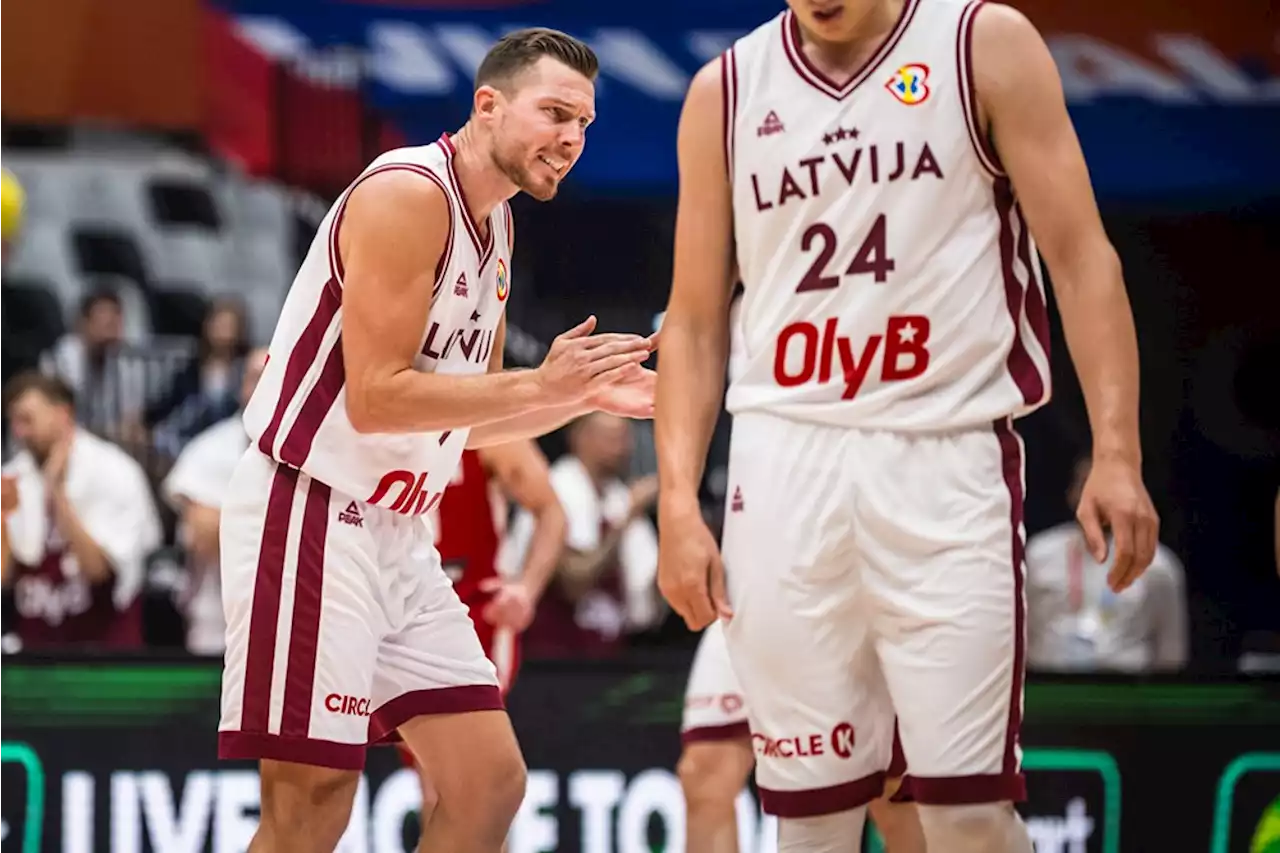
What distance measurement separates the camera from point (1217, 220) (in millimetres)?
11297

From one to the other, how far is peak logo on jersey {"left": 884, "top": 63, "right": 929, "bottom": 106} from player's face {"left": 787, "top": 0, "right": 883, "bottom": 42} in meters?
0.13

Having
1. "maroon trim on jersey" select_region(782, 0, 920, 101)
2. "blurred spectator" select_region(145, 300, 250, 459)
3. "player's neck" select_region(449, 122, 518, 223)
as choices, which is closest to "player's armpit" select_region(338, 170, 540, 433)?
"player's neck" select_region(449, 122, 518, 223)

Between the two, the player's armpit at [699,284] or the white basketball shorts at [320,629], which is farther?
the white basketball shorts at [320,629]

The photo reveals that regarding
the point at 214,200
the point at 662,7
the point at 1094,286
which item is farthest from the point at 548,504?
the point at 214,200

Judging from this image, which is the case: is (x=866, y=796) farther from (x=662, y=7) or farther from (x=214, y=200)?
(x=214, y=200)

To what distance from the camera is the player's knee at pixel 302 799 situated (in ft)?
14.1

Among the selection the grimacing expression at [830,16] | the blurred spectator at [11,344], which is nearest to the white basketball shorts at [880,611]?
the grimacing expression at [830,16]

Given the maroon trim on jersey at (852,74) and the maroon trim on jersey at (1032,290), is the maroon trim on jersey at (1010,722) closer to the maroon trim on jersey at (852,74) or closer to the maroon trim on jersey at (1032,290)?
the maroon trim on jersey at (1032,290)

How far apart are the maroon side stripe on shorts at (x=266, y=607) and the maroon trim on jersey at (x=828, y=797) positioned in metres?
1.24

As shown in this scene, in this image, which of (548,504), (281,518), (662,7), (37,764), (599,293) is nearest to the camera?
(281,518)

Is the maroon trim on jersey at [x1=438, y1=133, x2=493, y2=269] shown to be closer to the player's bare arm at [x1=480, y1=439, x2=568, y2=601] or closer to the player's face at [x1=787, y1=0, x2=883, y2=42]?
the player's face at [x1=787, y1=0, x2=883, y2=42]

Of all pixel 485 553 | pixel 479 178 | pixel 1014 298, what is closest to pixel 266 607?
pixel 479 178

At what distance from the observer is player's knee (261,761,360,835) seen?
14.1 feet

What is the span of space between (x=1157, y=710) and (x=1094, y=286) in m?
3.19
